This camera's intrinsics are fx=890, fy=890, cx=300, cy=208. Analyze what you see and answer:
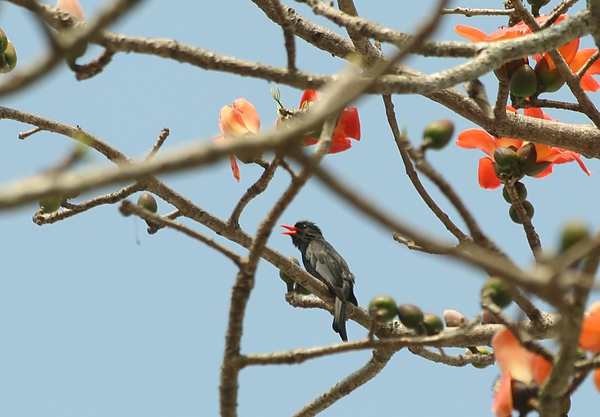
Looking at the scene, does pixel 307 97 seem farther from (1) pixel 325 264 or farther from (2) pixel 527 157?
(1) pixel 325 264

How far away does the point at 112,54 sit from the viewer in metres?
1.94

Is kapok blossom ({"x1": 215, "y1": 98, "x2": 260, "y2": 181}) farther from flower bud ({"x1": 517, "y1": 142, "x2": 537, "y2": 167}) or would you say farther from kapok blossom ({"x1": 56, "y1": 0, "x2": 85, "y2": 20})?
kapok blossom ({"x1": 56, "y1": 0, "x2": 85, "y2": 20})

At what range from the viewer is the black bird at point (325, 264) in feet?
13.6

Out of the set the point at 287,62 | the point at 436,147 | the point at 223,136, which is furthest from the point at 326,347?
the point at 223,136

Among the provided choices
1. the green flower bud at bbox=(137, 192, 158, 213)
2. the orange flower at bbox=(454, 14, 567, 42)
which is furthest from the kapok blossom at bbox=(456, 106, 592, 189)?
the green flower bud at bbox=(137, 192, 158, 213)

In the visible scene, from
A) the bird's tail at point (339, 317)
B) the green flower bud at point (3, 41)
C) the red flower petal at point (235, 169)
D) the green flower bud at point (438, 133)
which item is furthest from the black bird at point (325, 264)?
the green flower bud at point (3, 41)

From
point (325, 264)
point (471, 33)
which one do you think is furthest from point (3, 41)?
point (325, 264)

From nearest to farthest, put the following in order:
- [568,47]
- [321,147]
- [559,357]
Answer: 1. [559,357]
2. [321,147]
3. [568,47]

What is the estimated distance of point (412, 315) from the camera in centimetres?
246

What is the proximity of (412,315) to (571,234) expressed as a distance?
2.90 ft

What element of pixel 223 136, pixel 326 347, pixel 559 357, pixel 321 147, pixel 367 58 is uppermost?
pixel 367 58

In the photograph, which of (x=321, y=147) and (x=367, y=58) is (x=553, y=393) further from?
(x=367, y=58)

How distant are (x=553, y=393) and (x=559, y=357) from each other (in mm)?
94

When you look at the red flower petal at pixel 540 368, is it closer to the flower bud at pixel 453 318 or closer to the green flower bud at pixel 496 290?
the green flower bud at pixel 496 290
